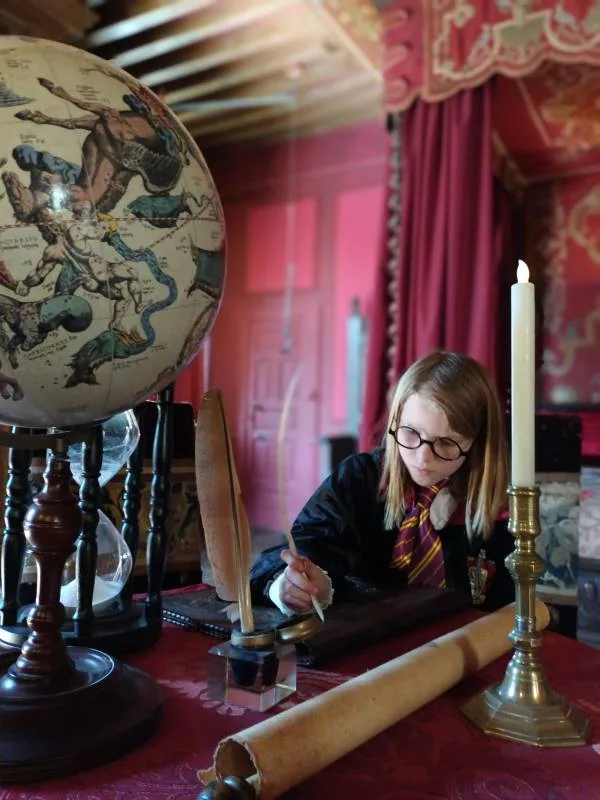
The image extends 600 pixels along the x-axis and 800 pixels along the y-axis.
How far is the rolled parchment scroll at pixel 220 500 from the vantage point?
0.66 meters

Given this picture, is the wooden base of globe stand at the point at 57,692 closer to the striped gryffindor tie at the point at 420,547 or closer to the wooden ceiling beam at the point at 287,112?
the striped gryffindor tie at the point at 420,547

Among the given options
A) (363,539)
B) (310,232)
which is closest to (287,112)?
(310,232)

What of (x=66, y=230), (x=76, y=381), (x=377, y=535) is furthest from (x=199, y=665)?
(x=377, y=535)

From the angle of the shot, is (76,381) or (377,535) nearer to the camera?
(76,381)

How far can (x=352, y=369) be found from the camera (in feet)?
15.7

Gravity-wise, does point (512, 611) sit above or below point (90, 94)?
below

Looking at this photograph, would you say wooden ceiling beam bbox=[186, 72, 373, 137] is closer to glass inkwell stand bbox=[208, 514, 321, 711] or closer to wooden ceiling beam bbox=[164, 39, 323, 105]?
wooden ceiling beam bbox=[164, 39, 323, 105]

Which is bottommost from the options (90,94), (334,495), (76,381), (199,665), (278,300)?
(199,665)

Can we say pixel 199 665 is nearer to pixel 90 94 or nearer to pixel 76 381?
pixel 76 381

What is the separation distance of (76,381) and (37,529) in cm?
14

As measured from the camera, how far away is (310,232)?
5.16m

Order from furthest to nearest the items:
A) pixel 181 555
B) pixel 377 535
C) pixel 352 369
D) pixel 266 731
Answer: pixel 352 369, pixel 377 535, pixel 181 555, pixel 266 731

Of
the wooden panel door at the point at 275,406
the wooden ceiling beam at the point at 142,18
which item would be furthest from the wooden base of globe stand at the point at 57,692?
the wooden panel door at the point at 275,406

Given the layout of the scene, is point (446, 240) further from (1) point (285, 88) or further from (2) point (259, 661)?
(1) point (285, 88)
